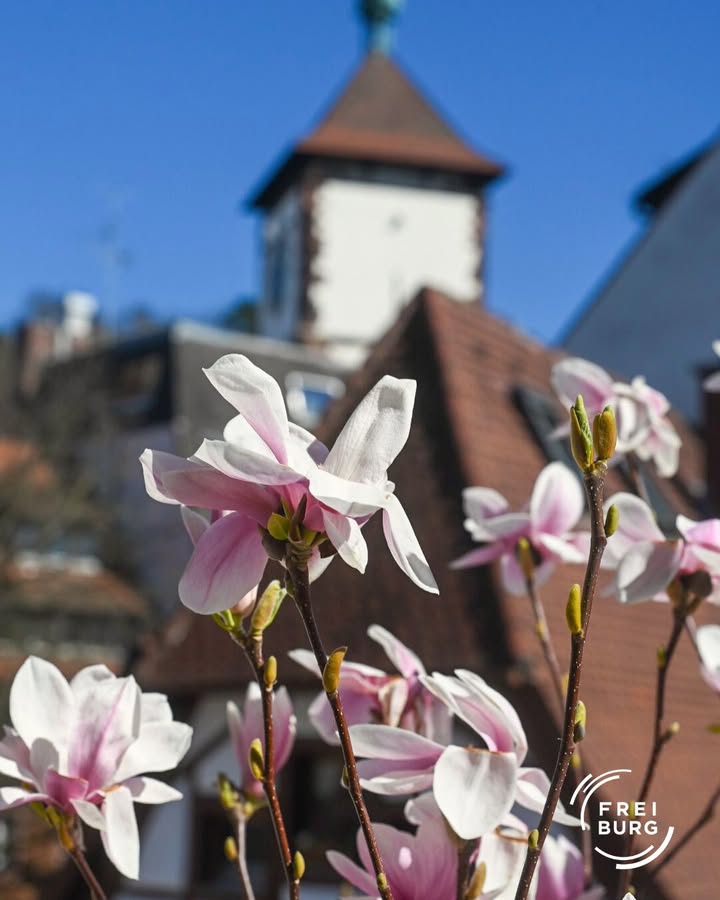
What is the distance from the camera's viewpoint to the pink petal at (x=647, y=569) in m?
1.18

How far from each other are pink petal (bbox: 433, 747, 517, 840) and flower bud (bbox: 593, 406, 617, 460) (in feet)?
0.82

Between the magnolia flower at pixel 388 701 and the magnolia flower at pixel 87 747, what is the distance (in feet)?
0.55

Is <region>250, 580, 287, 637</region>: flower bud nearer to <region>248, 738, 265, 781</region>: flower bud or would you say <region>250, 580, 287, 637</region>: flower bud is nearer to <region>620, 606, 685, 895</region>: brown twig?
<region>248, 738, 265, 781</region>: flower bud

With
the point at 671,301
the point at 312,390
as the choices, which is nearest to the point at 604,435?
the point at 671,301

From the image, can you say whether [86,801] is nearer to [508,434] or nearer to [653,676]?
[653,676]

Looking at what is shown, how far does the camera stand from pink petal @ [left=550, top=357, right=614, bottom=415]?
5.19ft

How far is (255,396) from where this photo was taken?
87 cm

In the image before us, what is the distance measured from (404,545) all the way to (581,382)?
0.77m

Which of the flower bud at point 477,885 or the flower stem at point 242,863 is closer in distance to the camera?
the flower bud at point 477,885

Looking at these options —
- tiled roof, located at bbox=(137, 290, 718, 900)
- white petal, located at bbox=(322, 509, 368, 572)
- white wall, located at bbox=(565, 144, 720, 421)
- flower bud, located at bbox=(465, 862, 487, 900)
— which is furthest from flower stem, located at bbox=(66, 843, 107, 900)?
white wall, located at bbox=(565, 144, 720, 421)

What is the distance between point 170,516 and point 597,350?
473 inches

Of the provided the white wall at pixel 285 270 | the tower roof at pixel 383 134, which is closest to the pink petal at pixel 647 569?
the white wall at pixel 285 270

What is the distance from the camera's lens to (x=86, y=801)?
1.08 meters

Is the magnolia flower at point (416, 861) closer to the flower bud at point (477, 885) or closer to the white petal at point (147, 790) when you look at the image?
the flower bud at point (477, 885)
